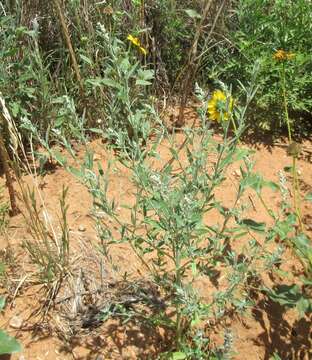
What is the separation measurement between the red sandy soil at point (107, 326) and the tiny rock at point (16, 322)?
13 millimetres

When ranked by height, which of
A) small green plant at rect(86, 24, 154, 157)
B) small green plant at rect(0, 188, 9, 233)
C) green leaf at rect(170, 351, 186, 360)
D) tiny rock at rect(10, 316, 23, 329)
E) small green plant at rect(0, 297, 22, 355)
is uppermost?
small green plant at rect(86, 24, 154, 157)

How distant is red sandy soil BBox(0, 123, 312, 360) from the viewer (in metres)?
1.98

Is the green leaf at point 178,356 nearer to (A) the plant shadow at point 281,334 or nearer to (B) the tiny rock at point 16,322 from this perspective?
(A) the plant shadow at point 281,334

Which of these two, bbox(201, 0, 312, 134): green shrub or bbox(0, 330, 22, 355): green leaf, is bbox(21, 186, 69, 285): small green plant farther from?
bbox(201, 0, 312, 134): green shrub

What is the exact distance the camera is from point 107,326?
2.04 meters

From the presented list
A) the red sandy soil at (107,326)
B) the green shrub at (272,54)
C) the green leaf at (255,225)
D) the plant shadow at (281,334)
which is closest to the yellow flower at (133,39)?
the green shrub at (272,54)

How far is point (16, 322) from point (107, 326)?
38 cm

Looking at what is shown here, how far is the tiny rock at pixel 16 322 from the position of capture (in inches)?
79.7

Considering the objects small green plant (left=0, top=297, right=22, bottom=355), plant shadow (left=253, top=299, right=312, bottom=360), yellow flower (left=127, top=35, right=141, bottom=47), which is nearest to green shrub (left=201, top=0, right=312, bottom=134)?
yellow flower (left=127, top=35, right=141, bottom=47)

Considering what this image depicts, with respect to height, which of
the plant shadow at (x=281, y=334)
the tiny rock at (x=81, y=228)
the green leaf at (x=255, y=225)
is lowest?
the plant shadow at (x=281, y=334)

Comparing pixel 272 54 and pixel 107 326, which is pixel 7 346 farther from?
pixel 272 54

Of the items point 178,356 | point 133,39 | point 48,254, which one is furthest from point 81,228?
point 133,39

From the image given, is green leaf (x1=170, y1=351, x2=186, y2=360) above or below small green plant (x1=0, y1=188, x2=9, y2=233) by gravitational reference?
below

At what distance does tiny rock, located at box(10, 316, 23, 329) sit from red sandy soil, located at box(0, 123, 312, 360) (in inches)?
0.5
